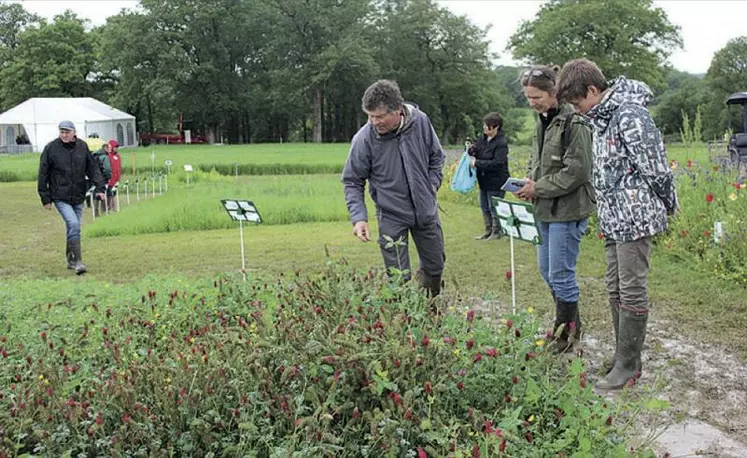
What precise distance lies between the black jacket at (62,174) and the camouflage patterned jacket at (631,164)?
6460mm

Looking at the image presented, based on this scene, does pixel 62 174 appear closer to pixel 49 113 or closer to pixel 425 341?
pixel 425 341

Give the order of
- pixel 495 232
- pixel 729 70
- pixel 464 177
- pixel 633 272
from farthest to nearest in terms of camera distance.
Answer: pixel 729 70
pixel 495 232
pixel 464 177
pixel 633 272

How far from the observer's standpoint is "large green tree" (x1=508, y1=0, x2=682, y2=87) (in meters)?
50.8

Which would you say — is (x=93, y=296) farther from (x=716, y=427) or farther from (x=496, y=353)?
(x=716, y=427)

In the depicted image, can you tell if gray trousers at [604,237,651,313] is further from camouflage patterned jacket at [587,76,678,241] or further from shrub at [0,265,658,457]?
shrub at [0,265,658,457]

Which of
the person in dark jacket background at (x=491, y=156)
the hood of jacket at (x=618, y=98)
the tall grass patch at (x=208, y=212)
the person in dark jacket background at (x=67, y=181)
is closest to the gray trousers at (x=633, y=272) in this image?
the hood of jacket at (x=618, y=98)

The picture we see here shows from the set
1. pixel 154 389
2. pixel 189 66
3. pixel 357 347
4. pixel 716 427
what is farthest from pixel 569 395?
pixel 189 66

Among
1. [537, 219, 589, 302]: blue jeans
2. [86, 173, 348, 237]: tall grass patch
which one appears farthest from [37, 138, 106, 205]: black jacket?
[537, 219, 589, 302]: blue jeans

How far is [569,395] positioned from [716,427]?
1.23m

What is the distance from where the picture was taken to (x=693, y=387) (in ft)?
15.2

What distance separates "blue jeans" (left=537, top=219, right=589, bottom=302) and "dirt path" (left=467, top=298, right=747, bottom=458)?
455 mm

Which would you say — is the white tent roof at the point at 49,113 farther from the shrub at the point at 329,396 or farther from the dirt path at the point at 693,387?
the shrub at the point at 329,396

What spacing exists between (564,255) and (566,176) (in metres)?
0.51

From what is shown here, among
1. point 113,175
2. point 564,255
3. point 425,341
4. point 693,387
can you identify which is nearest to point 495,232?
point 564,255
